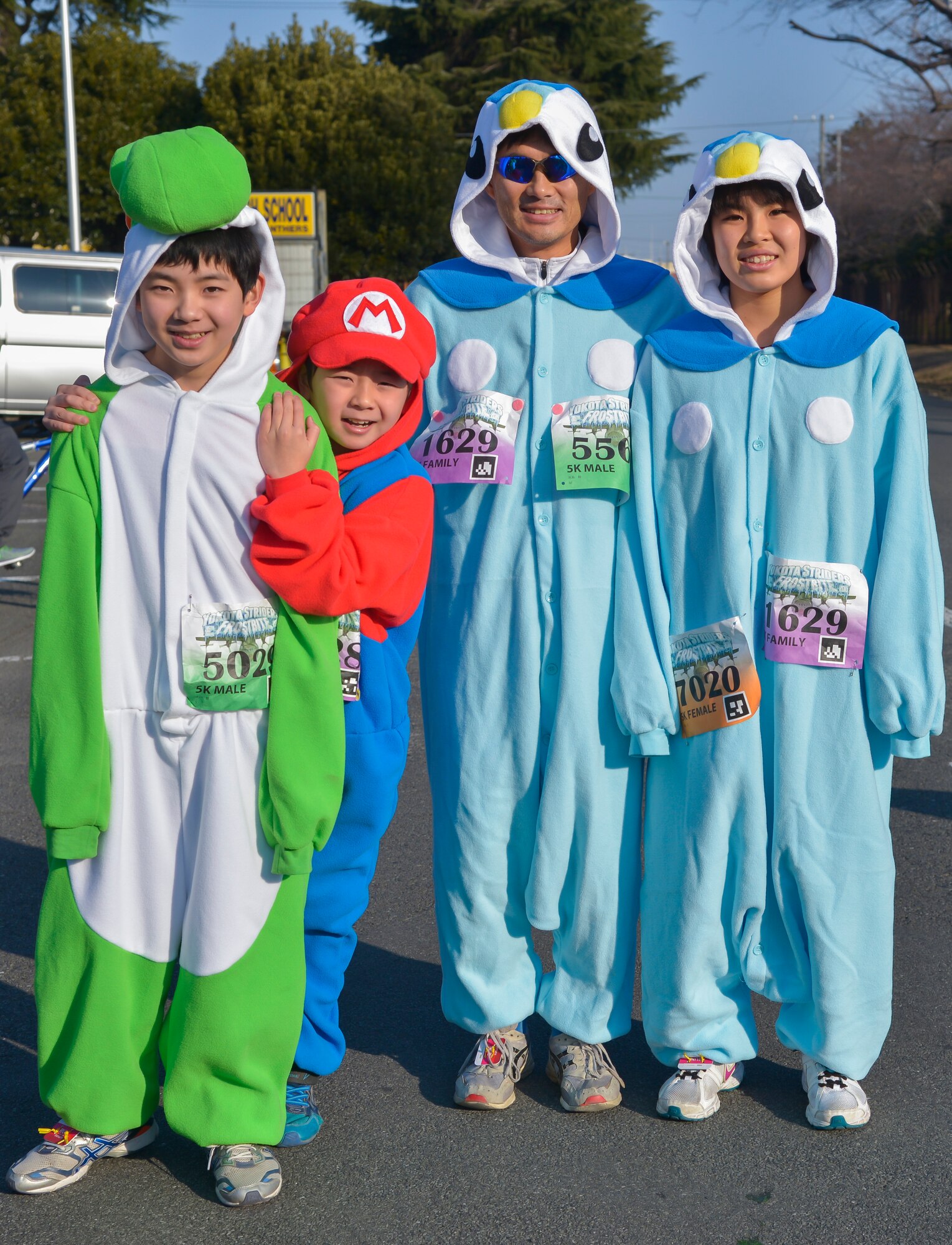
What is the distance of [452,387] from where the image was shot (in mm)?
2887

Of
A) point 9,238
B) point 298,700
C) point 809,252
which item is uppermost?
point 9,238

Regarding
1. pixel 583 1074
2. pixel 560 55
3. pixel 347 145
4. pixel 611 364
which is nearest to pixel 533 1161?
pixel 583 1074

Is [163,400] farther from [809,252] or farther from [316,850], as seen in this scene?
[809,252]

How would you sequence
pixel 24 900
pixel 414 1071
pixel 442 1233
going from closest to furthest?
1. pixel 442 1233
2. pixel 414 1071
3. pixel 24 900

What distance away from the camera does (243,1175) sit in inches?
96.3

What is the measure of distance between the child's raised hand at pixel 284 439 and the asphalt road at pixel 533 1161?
141cm

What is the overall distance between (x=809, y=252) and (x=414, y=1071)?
207cm

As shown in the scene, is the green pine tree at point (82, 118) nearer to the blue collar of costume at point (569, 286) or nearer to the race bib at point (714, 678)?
the blue collar of costume at point (569, 286)

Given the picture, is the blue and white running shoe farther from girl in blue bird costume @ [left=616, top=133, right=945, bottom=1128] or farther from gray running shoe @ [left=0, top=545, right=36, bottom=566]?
gray running shoe @ [left=0, top=545, right=36, bottom=566]

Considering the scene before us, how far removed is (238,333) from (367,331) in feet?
0.84

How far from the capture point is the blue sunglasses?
280 cm

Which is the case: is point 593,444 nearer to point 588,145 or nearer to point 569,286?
point 569,286

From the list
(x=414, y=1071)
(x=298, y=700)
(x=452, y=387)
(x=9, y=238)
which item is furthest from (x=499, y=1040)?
(x=9, y=238)

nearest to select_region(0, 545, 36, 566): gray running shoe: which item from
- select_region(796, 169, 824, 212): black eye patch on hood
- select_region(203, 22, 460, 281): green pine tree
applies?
select_region(796, 169, 824, 212): black eye patch on hood
